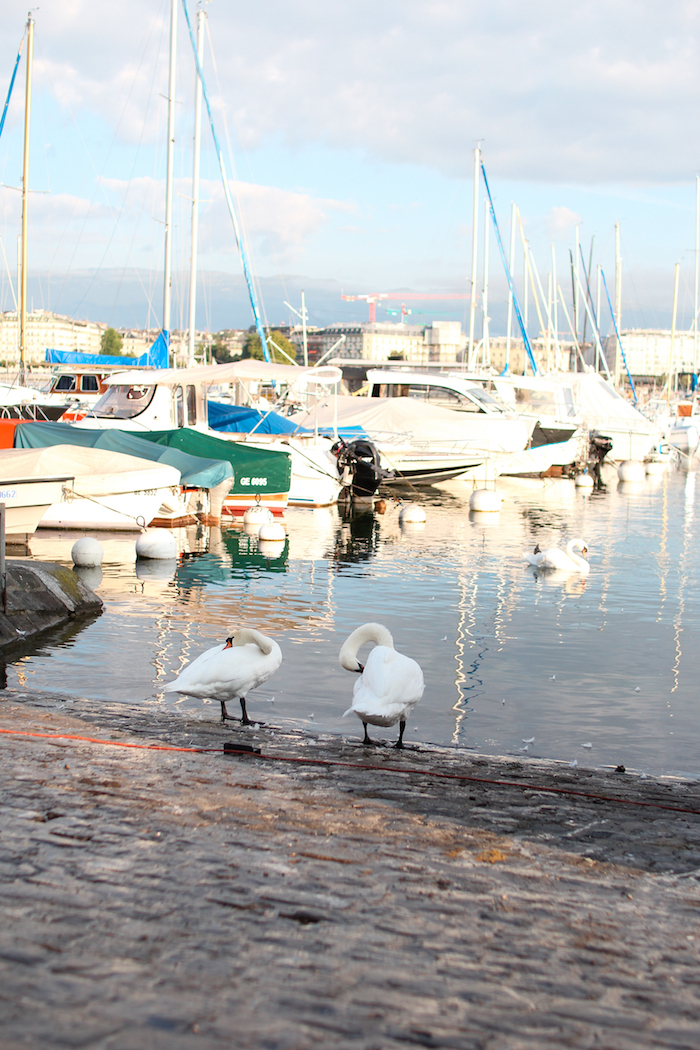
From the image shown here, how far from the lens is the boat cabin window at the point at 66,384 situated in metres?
42.2

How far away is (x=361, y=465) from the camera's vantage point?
2820cm

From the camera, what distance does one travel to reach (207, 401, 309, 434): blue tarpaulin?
1176 inches

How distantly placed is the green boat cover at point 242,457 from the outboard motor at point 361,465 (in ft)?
13.6

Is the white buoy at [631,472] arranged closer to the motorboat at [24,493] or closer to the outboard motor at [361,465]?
the outboard motor at [361,465]

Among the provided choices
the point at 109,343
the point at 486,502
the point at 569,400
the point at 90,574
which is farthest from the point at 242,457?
the point at 109,343

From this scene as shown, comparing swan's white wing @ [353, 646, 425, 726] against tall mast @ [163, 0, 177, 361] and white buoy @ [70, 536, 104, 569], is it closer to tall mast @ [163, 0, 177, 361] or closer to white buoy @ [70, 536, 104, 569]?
white buoy @ [70, 536, 104, 569]

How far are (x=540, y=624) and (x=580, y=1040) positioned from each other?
1041cm

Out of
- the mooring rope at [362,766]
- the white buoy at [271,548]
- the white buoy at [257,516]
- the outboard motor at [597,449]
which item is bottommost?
the white buoy at [271,548]

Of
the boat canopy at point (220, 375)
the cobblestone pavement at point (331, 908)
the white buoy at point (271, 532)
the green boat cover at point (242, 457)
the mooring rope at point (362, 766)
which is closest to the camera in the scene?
the cobblestone pavement at point (331, 908)

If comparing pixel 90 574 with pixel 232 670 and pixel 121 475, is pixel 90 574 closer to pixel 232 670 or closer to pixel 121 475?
pixel 121 475

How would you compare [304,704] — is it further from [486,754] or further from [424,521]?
[424,521]

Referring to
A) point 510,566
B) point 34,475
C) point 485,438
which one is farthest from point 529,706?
point 485,438

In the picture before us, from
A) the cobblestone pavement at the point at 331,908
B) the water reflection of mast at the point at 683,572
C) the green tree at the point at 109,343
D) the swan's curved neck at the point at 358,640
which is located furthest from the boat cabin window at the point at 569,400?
the green tree at the point at 109,343

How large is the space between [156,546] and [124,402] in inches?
379
